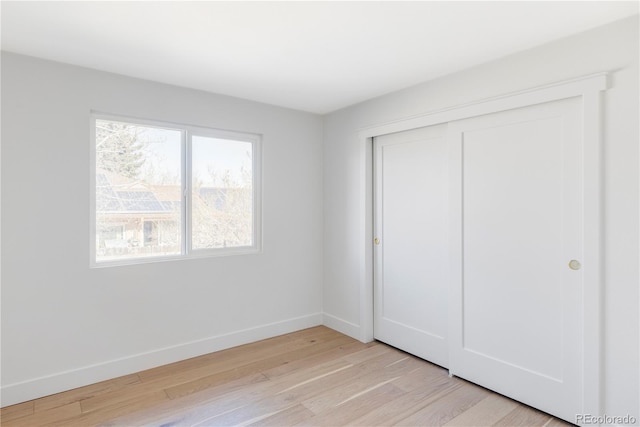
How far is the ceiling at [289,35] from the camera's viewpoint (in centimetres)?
190

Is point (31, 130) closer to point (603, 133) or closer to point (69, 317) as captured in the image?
point (69, 317)

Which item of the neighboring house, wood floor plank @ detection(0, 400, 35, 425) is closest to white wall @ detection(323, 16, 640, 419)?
the neighboring house

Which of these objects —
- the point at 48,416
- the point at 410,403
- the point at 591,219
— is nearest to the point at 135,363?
the point at 48,416

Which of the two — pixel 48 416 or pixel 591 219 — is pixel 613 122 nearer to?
pixel 591 219

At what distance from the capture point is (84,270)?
2701mm

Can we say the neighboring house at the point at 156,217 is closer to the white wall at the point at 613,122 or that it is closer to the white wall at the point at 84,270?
the white wall at the point at 84,270

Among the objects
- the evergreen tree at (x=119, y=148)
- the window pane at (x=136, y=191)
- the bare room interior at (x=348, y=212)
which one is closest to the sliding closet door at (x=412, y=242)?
the bare room interior at (x=348, y=212)

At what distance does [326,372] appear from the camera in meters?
2.94

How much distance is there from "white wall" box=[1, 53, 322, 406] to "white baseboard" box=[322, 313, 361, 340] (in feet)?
2.13

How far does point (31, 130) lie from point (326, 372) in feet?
9.29

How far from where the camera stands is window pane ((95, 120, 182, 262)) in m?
2.84

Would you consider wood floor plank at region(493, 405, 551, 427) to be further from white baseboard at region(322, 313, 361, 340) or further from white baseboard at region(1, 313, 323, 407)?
white baseboard at region(1, 313, 323, 407)

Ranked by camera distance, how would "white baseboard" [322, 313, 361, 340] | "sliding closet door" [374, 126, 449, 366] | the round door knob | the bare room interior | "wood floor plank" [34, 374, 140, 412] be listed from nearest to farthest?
the bare room interior
the round door knob
"wood floor plank" [34, 374, 140, 412]
"sliding closet door" [374, 126, 449, 366]
"white baseboard" [322, 313, 361, 340]

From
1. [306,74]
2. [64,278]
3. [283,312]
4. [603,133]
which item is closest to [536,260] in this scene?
[603,133]
